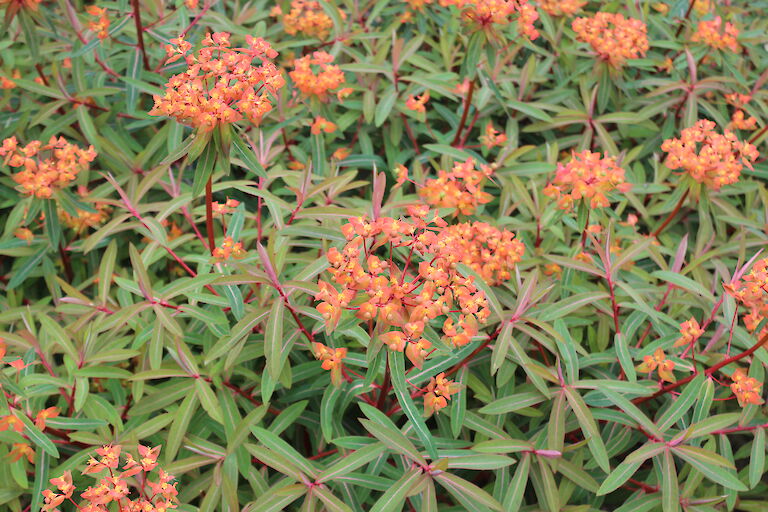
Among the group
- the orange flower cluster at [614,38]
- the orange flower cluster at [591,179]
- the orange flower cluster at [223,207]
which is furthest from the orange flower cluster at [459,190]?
the orange flower cluster at [614,38]

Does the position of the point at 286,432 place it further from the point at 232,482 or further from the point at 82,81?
the point at 82,81

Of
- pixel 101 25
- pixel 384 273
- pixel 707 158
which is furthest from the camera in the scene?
pixel 101 25

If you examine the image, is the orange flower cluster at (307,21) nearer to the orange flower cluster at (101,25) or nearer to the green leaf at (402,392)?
the orange flower cluster at (101,25)

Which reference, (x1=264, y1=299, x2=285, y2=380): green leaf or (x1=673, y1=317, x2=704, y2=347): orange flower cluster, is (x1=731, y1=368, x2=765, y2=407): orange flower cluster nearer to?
(x1=673, y1=317, x2=704, y2=347): orange flower cluster

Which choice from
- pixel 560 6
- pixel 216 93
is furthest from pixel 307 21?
pixel 216 93

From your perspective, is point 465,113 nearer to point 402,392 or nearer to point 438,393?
point 438,393
